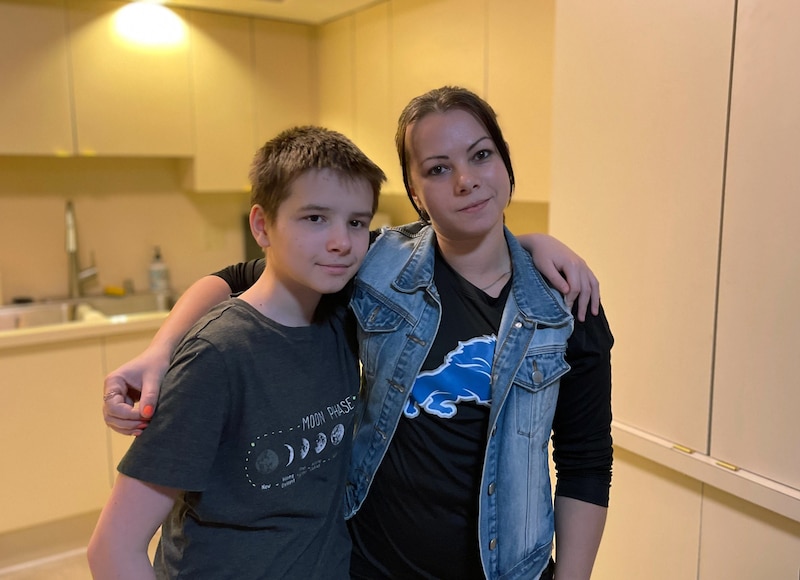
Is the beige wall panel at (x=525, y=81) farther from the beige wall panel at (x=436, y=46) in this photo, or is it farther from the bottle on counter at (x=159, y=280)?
the bottle on counter at (x=159, y=280)

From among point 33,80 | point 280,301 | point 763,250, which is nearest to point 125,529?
point 280,301

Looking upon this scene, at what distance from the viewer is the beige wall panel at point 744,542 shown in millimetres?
1388

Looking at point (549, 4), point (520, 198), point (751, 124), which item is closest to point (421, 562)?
point (751, 124)

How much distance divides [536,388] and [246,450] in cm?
43

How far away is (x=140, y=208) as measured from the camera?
332 centimetres

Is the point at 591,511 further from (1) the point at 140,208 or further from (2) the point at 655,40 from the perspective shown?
(1) the point at 140,208

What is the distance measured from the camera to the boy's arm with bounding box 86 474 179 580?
82 cm

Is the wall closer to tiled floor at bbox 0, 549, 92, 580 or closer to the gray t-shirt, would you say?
the gray t-shirt

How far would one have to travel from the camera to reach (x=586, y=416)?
1.05 m

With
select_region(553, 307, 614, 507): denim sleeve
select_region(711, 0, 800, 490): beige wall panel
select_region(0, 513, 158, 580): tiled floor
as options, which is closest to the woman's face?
select_region(553, 307, 614, 507): denim sleeve

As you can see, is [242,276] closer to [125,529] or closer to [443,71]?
[125,529]

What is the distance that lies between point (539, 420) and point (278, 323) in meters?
0.42

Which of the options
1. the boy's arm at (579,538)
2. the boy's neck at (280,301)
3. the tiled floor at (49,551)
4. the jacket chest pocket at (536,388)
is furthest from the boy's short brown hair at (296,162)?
the tiled floor at (49,551)

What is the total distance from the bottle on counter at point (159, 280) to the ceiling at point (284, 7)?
3.91 ft
